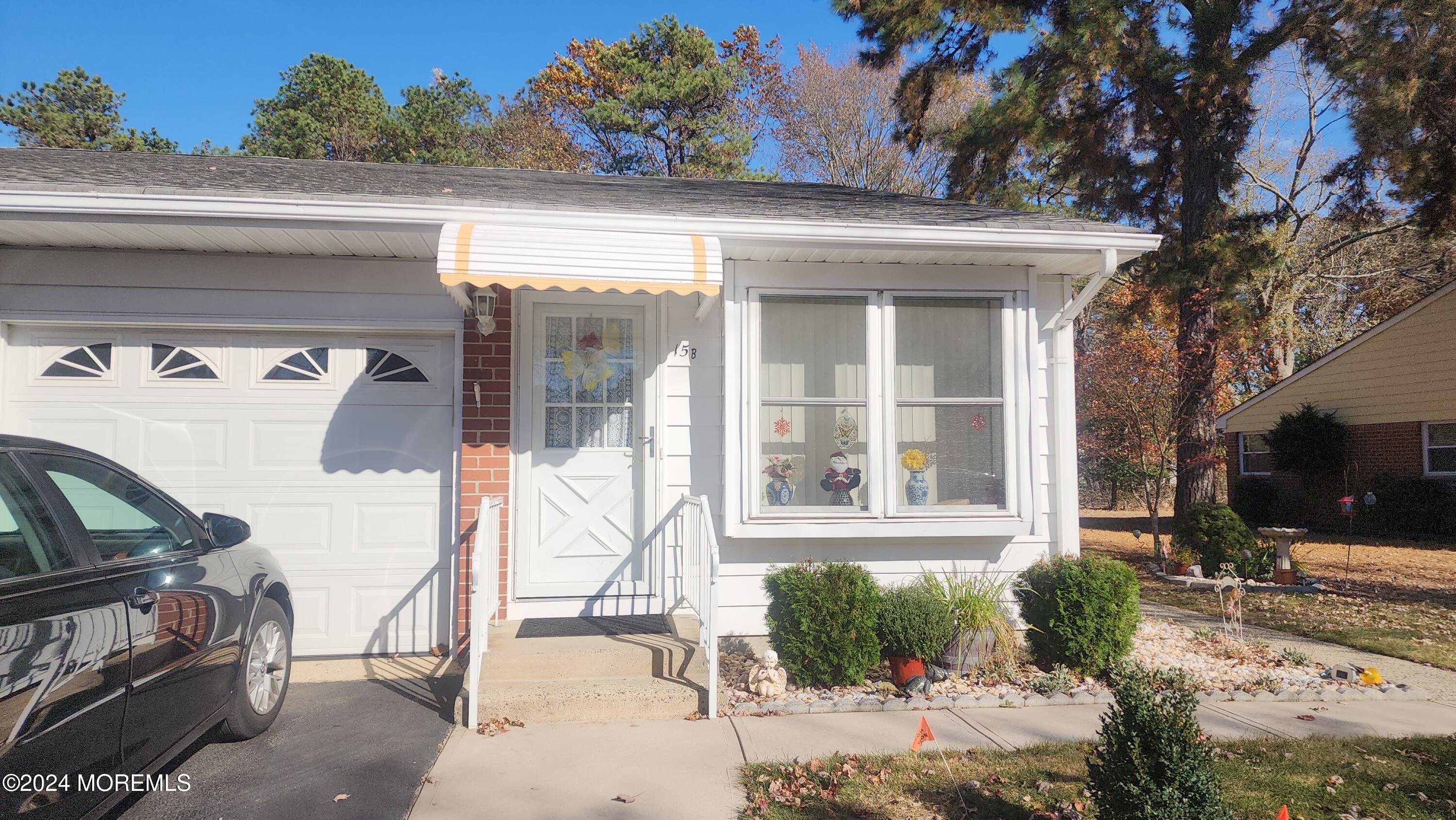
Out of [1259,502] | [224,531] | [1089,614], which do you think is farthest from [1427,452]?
[224,531]

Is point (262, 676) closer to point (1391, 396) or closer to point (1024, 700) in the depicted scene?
point (1024, 700)

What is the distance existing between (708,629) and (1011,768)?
1750 mm

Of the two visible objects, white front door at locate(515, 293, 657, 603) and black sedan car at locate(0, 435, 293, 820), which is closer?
black sedan car at locate(0, 435, 293, 820)

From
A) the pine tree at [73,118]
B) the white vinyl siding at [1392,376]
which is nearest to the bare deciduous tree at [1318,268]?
the white vinyl siding at [1392,376]

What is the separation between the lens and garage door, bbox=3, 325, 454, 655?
17.9 ft

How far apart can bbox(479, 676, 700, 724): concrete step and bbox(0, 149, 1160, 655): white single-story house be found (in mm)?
→ 973

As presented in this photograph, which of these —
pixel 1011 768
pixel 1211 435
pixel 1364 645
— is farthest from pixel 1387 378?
pixel 1011 768

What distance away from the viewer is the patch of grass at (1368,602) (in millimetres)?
6766

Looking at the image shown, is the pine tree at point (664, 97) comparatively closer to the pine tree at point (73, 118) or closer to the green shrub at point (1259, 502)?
the pine tree at point (73, 118)

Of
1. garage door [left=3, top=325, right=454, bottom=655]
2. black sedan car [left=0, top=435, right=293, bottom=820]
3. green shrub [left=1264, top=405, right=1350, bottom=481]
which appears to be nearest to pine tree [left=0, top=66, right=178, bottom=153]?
garage door [left=3, top=325, right=454, bottom=655]

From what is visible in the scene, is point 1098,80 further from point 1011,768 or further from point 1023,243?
point 1011,768

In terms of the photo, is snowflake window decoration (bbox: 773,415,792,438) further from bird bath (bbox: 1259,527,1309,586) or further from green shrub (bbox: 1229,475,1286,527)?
green shrub (bbox: 1229,475,1286,527)

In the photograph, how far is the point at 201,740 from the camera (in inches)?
158

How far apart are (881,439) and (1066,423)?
153 centimetres
